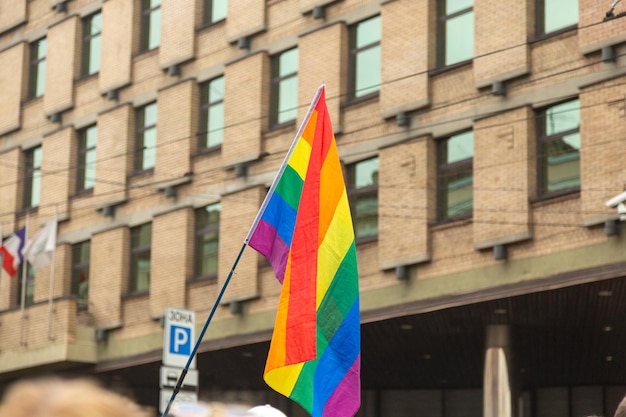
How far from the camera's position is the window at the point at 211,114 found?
2730 cm

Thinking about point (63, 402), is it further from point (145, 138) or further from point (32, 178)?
point (32, 178)

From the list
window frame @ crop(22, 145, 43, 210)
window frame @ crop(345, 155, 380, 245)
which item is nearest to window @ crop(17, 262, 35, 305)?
window frame @ crop(22, 145, 43, 210)

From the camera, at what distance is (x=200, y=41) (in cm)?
2806

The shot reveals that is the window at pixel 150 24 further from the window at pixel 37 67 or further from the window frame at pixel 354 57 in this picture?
the window frame at pixel 354 57

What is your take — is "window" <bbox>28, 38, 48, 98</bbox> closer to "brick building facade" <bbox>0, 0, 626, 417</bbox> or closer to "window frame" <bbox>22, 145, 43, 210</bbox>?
"brick building facade" <bbox>0, 0, 626, 417</bbox>

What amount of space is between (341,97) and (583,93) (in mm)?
5546

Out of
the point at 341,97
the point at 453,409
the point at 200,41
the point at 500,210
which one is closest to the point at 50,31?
the point at 200,41

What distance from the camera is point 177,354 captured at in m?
15.1

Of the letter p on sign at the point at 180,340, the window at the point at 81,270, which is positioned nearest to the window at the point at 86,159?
the window at the point at 81,270

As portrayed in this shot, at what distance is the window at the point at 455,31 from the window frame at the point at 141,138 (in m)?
8.27

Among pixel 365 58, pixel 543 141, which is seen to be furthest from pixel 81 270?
pixel 543 141

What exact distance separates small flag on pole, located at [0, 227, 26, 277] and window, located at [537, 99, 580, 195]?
12842 millimetres

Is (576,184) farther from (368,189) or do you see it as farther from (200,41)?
(200,41)

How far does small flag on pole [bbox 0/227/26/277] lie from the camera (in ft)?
95.3
